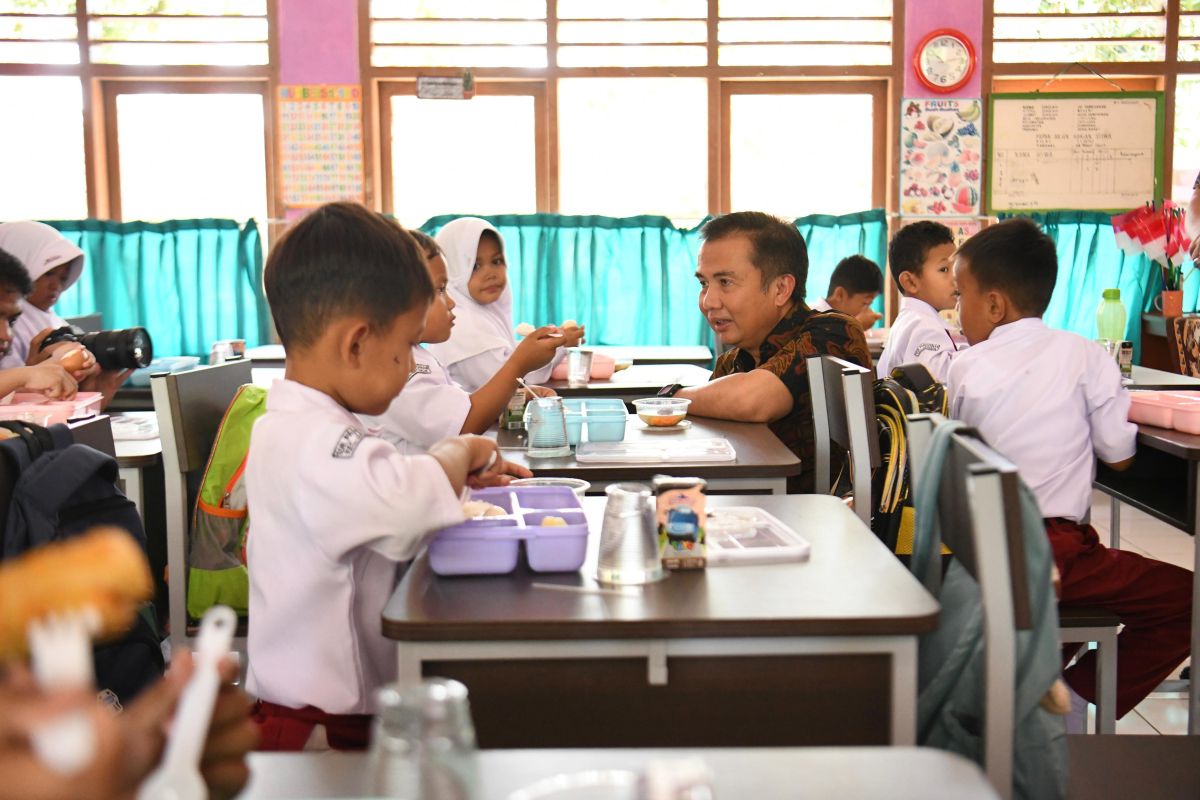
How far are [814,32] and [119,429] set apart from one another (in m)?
4.08

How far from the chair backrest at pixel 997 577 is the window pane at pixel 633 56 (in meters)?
4.79

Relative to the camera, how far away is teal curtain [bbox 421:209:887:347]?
18.7ft

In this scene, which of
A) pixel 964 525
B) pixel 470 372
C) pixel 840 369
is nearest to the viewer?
pixel 964 525

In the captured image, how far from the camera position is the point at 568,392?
12.0 feet

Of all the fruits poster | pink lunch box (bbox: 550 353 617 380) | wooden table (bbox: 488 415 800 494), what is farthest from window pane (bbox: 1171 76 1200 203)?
wooden table (bbox: 488 415 800 494)

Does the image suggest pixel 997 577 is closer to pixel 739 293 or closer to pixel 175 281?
pixel 739 293

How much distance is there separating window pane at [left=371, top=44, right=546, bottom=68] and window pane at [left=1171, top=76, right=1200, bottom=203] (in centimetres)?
317

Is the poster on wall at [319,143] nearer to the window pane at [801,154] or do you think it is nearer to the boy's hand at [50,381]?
the window pane at [801,154]

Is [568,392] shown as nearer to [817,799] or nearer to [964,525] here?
[964,525]

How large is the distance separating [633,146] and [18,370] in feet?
12.0

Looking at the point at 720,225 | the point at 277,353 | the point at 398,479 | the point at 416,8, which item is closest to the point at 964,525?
the point at 398,479

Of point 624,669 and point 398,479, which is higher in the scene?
point 398,479

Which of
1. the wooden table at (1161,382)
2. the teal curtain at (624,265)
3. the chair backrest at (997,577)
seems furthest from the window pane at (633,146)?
the chair backrest at (997,577)

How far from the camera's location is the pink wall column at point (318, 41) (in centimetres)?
557
